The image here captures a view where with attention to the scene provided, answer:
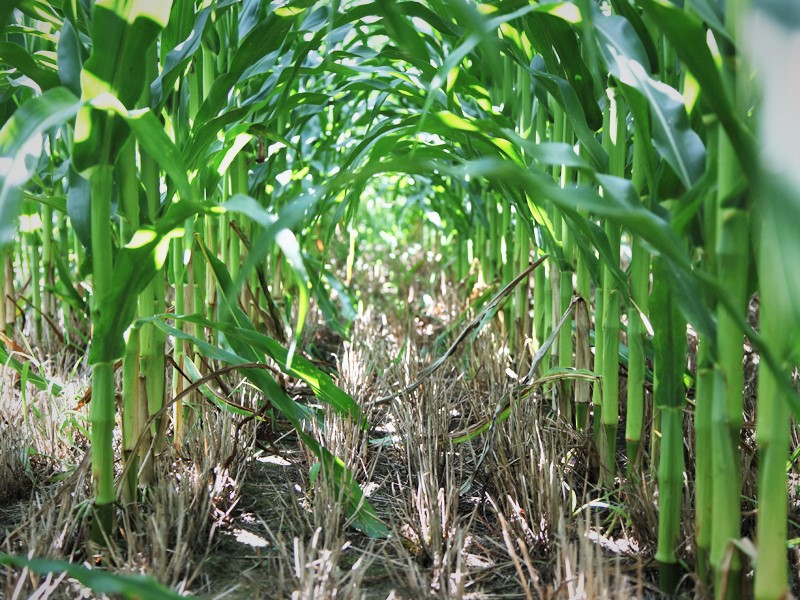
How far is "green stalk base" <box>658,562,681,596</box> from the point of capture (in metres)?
0.63

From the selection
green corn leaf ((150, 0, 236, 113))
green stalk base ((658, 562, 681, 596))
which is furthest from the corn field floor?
green corn leaf ((150, 0, 236, 113))

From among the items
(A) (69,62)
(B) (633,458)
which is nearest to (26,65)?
(A) (69,62)

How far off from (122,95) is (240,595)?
497 mm

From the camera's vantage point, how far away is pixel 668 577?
0.63 m

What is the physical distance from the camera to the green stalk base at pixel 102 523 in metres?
0.69

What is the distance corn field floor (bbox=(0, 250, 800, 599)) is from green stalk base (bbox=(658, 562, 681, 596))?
11 mm

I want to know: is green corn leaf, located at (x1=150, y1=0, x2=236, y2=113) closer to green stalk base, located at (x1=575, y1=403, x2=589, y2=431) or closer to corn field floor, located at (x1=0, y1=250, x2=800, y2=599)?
corn field floor, located at (x1=0, y1=250, x2=800, y2=599)

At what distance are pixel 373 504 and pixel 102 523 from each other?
0.34 m

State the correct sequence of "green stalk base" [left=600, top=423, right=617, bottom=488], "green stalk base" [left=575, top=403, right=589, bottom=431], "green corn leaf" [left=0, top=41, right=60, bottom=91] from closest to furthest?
1. "green corn leaf" [left=0, top=41, right=60, bottom=91]
2. "green stalk base" [left=600, top=423, right=617, bottom=488]
3. "green stalk base" [left=575, top=403, right=589, bottom=431]

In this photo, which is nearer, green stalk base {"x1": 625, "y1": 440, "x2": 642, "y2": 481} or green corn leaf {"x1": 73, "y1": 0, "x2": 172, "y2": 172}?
green corn leaf {"x1": 73, "y1": 0, "x2": 172, "y2": 172}

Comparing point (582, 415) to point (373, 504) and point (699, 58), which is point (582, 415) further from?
point (699, 58)

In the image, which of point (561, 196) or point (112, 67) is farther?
point (112, 67)

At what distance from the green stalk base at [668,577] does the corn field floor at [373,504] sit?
11mm

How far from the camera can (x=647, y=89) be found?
Result: 56 cm
